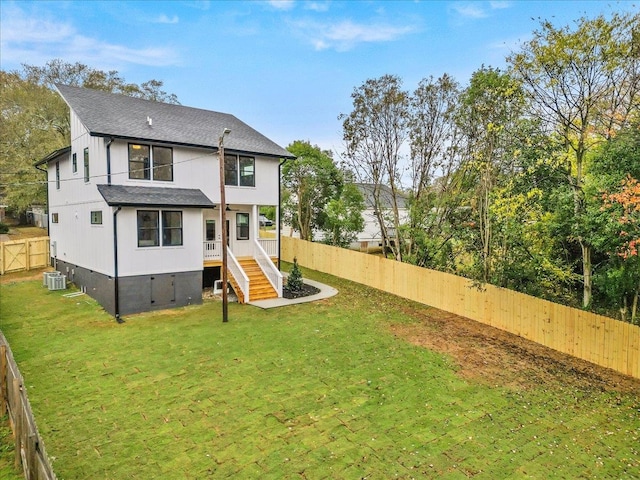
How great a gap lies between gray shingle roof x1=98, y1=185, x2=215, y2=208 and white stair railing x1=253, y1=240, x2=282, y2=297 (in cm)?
383

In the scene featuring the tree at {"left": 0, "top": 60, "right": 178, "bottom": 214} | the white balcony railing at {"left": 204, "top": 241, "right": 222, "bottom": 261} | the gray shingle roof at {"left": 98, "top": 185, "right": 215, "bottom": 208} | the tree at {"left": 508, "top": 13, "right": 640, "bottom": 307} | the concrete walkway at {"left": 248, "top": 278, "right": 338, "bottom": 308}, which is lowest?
the concrete walkway at {"left": 248, "top": 278, "right": 338, "bottom": 308}

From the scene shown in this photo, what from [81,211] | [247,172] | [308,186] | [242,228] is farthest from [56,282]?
[308,186]

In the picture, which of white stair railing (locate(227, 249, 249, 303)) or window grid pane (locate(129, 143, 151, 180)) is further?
white stair railing (locate(227, 249, 249, 303))

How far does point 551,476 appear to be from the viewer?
6488 millimetres

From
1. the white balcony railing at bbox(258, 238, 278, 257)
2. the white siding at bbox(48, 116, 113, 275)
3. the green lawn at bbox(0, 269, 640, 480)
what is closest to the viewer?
the green lawn at bbox(0, 269, 640, 480)

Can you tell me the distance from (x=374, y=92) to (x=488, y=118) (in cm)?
677

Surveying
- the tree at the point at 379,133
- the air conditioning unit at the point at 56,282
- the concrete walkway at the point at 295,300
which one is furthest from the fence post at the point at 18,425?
the tree at the point at 379,133

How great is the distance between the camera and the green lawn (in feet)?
21.5

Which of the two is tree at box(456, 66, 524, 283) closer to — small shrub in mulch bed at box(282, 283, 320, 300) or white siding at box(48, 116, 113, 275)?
small shrub in mulch bed at box(282, 283, 320, 300)

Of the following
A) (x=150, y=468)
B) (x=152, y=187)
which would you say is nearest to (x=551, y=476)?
(x=150, y=468)

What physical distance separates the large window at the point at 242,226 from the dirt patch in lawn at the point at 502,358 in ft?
31.1

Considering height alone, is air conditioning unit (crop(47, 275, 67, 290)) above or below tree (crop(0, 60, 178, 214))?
below

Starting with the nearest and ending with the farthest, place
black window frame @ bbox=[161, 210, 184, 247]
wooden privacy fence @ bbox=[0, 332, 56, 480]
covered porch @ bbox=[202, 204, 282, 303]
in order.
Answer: wooden privacy fence @ bbox=[0, 332, 56, 480] < black window frame @ bbox=[161, 210, 184, 247] < covered porch @ bbox=[202, 204, 282, 303]

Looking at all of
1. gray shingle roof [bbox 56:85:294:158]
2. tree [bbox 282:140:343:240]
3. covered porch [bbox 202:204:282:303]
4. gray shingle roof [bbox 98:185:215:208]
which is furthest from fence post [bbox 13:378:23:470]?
tree [bbox 282:140:343:240]
